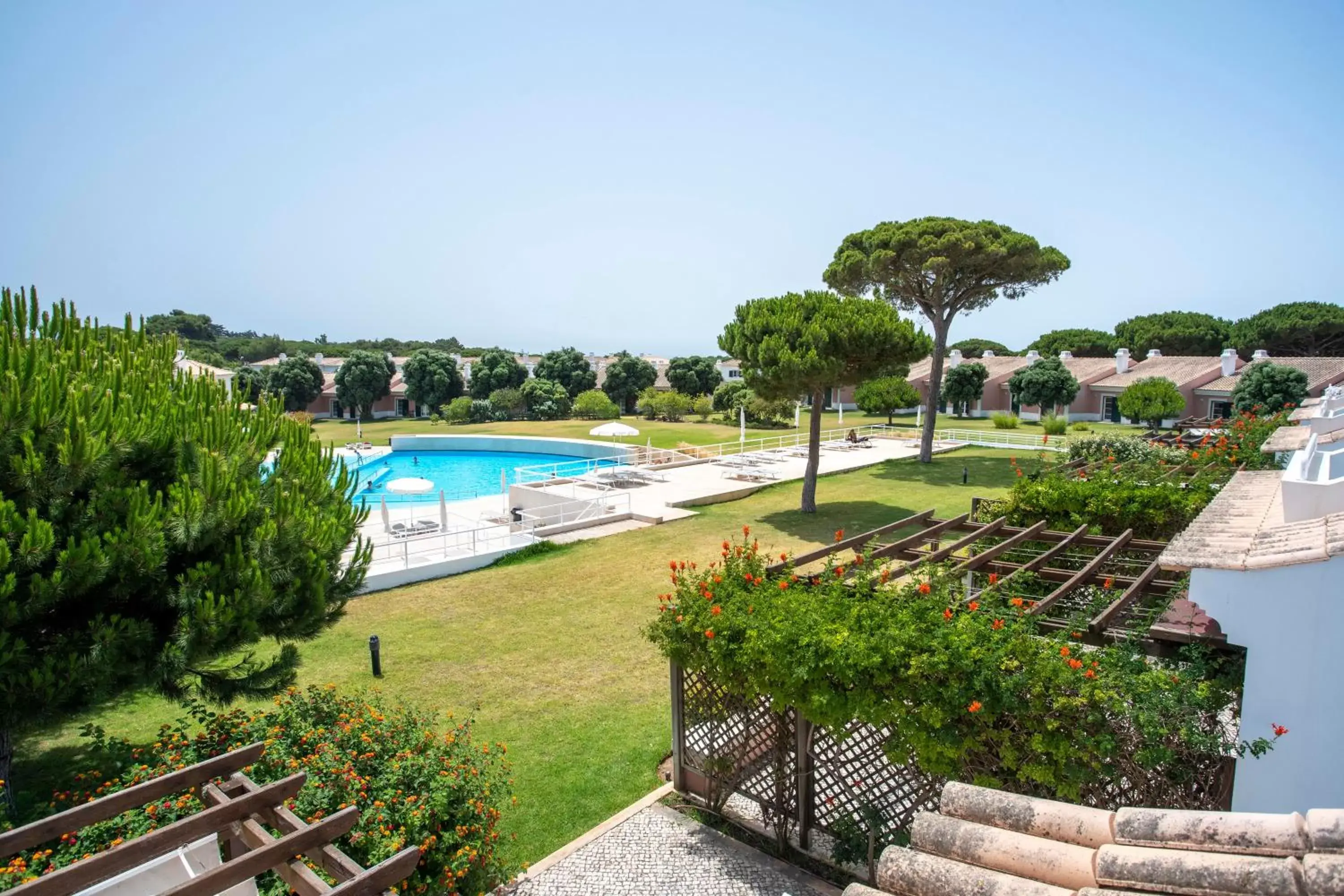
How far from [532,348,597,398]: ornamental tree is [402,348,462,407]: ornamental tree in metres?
6.84

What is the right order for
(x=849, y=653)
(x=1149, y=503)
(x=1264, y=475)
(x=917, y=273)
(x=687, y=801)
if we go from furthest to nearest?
(x=917, y=273) < (x=1149, y=503) < (x=1264, y=475) < (x=687, y=801) < (x=849, y=653)

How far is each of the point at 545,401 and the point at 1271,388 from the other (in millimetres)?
41564

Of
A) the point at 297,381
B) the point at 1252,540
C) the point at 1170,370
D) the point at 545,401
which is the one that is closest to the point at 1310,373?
the point at 1170,370

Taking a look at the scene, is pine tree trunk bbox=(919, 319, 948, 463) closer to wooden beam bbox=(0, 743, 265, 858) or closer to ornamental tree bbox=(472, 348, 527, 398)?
wooden beam bbox=(0, 743, 265, 858)

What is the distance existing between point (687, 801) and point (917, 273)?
23.2m

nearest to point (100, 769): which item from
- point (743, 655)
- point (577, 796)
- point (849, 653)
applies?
point (577, 796)

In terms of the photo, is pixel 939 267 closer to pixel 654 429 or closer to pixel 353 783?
pixel 654 429

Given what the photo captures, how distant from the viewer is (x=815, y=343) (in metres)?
17.5

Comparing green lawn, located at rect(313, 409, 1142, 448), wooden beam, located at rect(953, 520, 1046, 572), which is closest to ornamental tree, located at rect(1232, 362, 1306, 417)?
green lawn, located at rect(313, 409, 1142, 448)

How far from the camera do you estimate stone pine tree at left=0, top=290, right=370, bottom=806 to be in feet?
16.4

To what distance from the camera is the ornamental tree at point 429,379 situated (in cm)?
5453

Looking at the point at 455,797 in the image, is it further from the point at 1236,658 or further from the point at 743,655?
the point at 1236,658

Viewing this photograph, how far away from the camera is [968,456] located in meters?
30.2

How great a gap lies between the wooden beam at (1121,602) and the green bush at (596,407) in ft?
144
